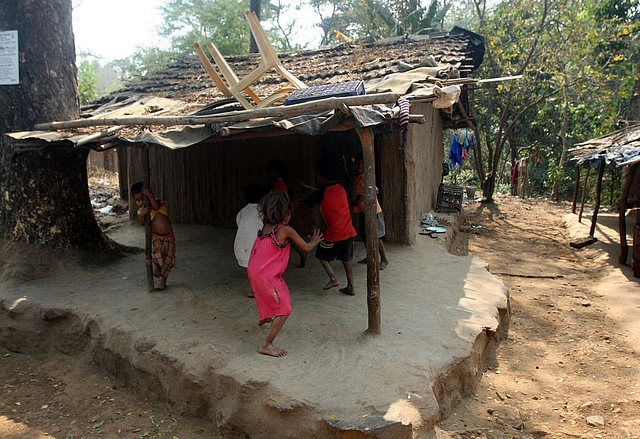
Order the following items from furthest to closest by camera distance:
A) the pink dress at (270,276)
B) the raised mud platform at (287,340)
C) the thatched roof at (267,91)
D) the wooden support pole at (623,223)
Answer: the wooden support pole at (623,223) < the thatched roof at (267,91) < the pink dress at (270,276) < the raised mud platform at (287,340)

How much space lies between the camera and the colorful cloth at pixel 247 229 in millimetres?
4992

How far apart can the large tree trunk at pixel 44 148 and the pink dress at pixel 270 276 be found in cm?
327

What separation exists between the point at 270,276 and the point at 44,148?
3433mm

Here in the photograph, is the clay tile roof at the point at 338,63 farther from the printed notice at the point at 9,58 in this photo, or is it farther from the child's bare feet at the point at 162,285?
the child's bare feet at the point at 162,285

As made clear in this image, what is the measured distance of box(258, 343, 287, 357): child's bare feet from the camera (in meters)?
3.67

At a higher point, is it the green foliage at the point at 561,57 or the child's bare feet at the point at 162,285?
the green foliage at the point at 561,57

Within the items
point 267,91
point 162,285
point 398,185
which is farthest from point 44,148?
point 398,185

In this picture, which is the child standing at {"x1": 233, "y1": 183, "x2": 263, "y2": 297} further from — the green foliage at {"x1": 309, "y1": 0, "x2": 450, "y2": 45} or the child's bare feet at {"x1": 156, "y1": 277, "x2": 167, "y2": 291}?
the green foliage at {"x1": 309, "y1": 0, "x2": 450, "y2": 45}

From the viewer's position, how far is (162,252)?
5.25 metres

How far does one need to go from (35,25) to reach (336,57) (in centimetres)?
469

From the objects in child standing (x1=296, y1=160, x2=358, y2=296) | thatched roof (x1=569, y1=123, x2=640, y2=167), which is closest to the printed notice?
child standing (x1=296, y1=160, x2=358, y2=296)

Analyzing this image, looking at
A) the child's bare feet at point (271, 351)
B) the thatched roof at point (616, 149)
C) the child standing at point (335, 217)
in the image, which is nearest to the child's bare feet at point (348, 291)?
the child standing at point (335, 217)

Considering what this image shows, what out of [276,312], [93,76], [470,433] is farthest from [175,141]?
[93,76]

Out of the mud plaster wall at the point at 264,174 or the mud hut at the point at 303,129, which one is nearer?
the mud hut at the point at 303,129
